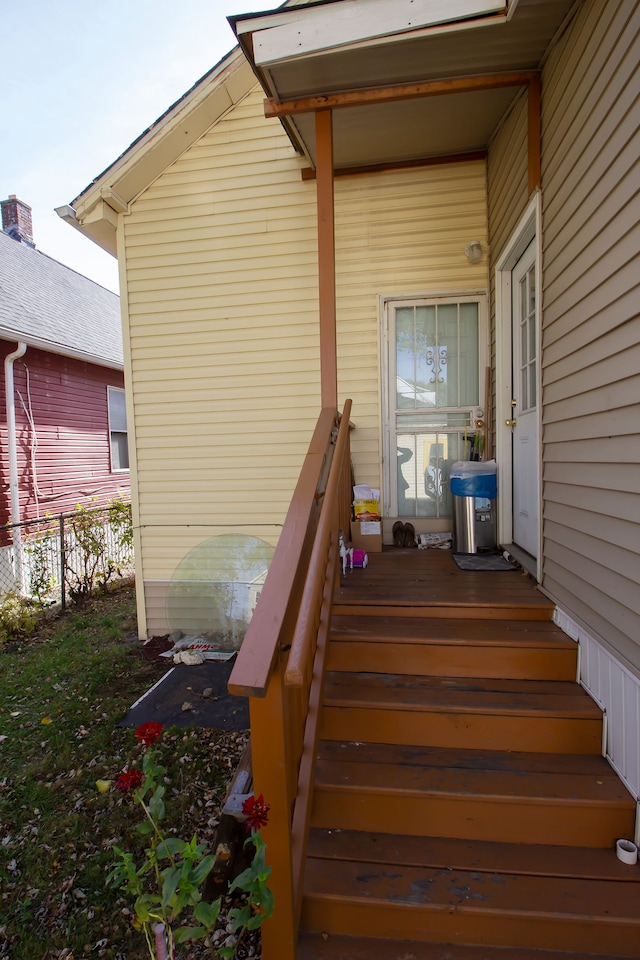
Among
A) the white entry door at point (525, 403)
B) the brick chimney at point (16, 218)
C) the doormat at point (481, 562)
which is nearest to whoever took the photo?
the white entry door at point (525, 403)

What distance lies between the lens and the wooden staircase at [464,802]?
154 centimetres

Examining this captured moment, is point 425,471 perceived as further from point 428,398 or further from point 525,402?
point 525,402

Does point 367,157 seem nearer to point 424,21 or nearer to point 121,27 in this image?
point 424,21

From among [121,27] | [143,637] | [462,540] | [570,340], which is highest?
[121,27]

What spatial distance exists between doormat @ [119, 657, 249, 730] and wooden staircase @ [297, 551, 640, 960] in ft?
4.35

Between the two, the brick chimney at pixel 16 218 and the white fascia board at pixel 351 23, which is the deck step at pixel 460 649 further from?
the brick chimney at pixel 16 218

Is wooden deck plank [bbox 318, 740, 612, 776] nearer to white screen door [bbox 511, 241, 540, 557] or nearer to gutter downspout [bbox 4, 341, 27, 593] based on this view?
white screen door [bbox 511, 241, 540, 557]

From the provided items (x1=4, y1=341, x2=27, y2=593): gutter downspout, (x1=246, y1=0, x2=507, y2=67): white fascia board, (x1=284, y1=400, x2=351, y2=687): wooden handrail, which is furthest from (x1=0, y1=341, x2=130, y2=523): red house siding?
(x1=284, y1=400, x2=351, y2=687): wooden handrail

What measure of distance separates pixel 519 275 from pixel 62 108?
8246 millimetres

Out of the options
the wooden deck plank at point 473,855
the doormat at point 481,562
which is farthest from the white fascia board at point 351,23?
the wooden deck plank at point 473,855

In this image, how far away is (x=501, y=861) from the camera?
1.70 metres

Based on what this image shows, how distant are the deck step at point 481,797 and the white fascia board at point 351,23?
3.40 meters

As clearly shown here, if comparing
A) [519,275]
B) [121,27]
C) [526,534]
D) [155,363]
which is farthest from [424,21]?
[121,27]

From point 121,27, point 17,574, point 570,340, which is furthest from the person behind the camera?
point 17,574
